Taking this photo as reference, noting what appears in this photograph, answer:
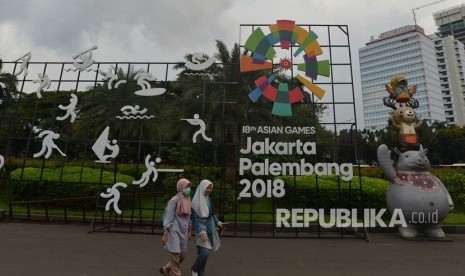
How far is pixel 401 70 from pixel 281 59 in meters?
86.7

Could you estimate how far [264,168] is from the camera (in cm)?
782

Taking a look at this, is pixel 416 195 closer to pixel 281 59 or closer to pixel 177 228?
pixel 281 59

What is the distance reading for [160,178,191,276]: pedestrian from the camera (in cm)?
440

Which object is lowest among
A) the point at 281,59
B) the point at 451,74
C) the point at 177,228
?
the point at 177,228

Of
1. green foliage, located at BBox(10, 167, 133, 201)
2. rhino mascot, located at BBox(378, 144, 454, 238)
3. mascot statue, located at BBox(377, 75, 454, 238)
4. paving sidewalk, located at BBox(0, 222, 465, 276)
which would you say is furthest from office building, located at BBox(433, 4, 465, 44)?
green foliage, located at BBox(10, 167, 133, 201)

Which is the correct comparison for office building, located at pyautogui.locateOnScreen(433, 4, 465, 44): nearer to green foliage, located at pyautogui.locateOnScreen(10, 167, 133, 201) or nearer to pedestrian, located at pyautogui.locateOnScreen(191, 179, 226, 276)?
green foliage, located at pyautogui.locateOnScreen(10, 167, 133, 201)

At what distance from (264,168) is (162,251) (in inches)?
114

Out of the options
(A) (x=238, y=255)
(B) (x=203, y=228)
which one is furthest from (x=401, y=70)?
(B) (x=203, y=228)

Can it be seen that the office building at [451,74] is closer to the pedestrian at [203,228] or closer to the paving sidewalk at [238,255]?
the paving sidewalk at [238,255]

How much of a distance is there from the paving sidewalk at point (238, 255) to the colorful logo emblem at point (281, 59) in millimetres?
3412

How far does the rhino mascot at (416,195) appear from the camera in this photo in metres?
7.59

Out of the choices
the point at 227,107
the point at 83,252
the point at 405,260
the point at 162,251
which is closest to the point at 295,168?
the point at 405,260

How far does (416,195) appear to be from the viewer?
7.68 m

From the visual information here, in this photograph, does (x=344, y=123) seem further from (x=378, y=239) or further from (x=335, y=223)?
(x=378, y=239)
